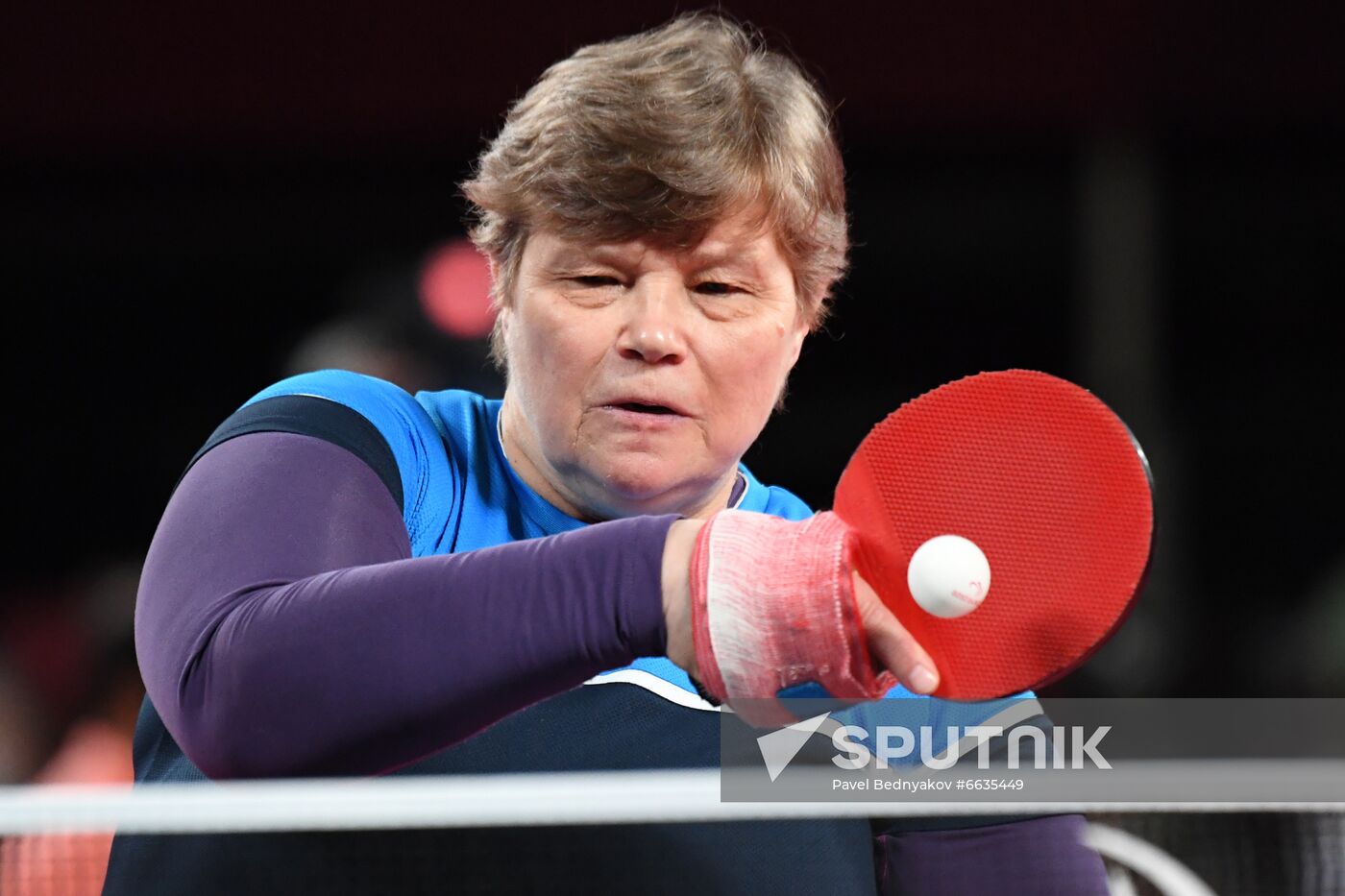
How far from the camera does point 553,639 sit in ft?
2.84

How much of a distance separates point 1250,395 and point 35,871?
4.43 meters

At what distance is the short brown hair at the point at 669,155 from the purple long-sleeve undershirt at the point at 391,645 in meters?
0.39

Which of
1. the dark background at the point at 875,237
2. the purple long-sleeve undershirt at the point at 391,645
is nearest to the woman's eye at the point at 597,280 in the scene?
the purple long-sleeve undershirt at the point at 391,645

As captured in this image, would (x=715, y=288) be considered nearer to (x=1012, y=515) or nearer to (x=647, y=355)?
(x=647, y=355)

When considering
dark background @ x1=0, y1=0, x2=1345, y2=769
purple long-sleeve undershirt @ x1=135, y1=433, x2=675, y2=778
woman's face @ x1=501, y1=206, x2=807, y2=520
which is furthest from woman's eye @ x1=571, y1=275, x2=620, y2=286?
dark background @ x1=0, y1=0, x2=1345, y2=769

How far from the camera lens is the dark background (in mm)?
4203

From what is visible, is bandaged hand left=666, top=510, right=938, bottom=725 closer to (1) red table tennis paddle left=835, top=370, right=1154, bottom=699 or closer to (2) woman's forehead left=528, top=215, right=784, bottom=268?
(1) red table tennis paddle left=835, top=370, right=1154, bottom=699

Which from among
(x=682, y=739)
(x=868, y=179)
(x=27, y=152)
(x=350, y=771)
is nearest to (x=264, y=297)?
(x=27, y=152)

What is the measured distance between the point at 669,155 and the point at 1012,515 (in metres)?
0.47

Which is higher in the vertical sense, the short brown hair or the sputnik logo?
the short brown hair

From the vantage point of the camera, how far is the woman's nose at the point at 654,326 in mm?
1194

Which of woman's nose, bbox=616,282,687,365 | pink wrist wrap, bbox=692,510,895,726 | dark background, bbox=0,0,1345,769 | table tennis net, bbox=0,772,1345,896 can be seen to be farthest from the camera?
dark background, bbox=0,0,1345,769

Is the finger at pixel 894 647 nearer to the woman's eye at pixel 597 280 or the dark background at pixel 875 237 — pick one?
the woman's eye at pixel 597 280

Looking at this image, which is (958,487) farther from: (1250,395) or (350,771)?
(1250,395)
